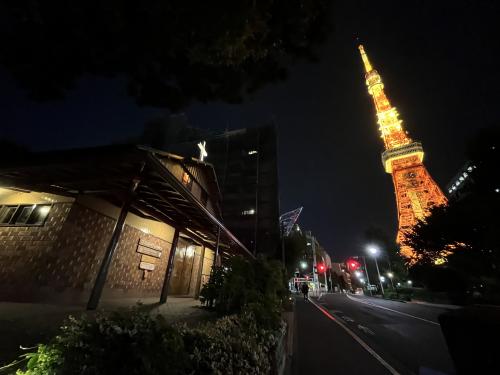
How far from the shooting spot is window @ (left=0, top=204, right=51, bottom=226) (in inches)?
324

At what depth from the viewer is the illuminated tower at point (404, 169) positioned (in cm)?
4128

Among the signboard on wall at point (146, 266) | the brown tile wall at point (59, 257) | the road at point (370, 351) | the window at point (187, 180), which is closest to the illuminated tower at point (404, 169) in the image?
the road at point (370, 351)

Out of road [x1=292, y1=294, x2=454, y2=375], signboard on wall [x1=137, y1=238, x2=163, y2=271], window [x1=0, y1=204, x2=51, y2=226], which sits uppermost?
window [x1=0, y1=204, x2=51, y2=226]

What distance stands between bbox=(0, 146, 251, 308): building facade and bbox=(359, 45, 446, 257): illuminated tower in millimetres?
39721

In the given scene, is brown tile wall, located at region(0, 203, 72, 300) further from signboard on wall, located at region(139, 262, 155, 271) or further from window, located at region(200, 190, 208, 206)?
window, located at region(200, 190, 208, 206)

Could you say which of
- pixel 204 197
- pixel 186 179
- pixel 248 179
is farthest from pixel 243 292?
pixel 248 179

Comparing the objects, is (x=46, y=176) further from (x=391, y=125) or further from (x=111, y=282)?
(x=391, y=125)

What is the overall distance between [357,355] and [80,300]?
9194 mm

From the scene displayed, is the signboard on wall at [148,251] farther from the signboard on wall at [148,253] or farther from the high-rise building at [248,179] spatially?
the high-rise building at [248,179]

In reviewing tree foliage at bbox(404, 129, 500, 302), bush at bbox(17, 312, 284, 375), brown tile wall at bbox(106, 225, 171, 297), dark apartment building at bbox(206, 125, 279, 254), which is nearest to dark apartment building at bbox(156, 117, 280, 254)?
dark apartment building at bbox(206, 125, 279, 254)

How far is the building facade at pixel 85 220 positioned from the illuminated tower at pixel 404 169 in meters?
39.7

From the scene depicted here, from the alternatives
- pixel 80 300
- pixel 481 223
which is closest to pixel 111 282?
pixel 80 300

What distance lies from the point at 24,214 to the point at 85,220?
2367 mm

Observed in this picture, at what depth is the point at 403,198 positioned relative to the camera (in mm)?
44688
